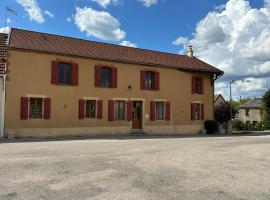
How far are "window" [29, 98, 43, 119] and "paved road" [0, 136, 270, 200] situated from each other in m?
8.46

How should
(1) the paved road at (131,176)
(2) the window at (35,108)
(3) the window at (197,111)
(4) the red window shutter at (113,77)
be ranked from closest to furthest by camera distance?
(1) the paved road at (131,176) < (2) the window at (35,108) < (4) the red window shutter at (113,77) < (3) the window at (197,111)

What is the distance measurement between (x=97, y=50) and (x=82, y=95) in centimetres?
375

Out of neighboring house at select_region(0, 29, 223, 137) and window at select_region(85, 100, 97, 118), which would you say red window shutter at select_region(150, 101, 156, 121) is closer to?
neighboring house at select_region(0, 29, 223, 137)

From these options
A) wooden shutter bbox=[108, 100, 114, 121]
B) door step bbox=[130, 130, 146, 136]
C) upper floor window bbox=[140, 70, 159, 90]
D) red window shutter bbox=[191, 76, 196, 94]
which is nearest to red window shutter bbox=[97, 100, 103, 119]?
wooden shutter bbox=[108, 100, 114, 121]

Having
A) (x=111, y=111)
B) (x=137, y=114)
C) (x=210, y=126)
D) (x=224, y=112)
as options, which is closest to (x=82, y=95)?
(x=111, y=111)

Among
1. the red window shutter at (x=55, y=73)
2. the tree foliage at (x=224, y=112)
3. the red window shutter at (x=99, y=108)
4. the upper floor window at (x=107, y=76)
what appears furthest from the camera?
the tree foliage at (x=224, y=112)

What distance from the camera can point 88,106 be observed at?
2350 centimetres

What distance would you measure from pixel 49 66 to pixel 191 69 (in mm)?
11374

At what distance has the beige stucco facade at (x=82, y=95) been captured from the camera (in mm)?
20719

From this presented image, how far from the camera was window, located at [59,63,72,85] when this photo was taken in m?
22.5

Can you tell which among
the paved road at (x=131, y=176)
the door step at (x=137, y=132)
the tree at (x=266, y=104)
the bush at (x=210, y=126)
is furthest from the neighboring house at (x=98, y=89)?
the tree at (x=266, y=104)

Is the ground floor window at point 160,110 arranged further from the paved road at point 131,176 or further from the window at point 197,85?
the paved road at point 131,176

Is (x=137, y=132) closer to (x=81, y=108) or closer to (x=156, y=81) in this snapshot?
(x=156, y=81)

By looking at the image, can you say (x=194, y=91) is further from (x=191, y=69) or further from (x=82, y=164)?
(x=82, y=164)
